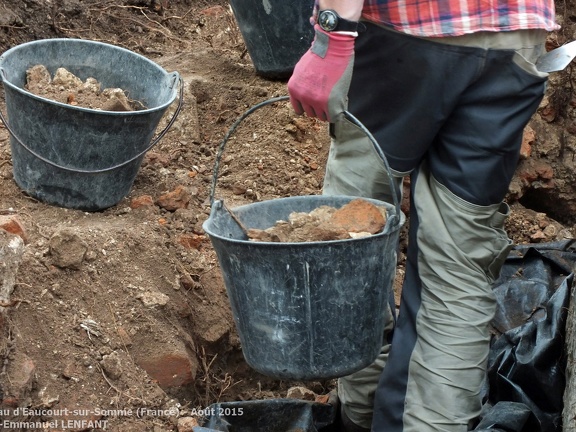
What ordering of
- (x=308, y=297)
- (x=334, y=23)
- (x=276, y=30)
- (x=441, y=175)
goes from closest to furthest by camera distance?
(x=334, y=23), (x=308, y=297), (x=441, y=175), (x=276, y=30)

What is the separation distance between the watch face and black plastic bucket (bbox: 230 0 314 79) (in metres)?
2.37

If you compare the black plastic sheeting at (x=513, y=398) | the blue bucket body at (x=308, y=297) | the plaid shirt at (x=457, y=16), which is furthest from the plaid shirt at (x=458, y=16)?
the black plastic sheeting at (x=513, y=398)

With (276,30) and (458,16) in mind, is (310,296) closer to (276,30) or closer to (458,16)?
(458,16)

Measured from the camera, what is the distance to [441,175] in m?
2.92

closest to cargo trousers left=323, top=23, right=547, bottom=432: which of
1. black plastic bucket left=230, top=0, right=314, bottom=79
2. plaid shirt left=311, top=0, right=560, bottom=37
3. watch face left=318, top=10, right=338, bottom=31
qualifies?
plaid shirt left=311, top=0, right=560, bottom=37

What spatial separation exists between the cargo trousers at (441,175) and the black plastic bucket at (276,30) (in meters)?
1.93

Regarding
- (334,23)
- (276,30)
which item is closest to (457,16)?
(334,23)

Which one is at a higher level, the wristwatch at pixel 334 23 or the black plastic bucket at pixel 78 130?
the wristwatch at pixel 334 23

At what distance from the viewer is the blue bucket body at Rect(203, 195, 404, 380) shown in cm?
260

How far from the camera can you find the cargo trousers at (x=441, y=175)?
2736 mm

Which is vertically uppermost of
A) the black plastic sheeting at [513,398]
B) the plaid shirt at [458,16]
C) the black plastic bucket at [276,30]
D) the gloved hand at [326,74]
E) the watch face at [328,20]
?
the watch face at [328,20]

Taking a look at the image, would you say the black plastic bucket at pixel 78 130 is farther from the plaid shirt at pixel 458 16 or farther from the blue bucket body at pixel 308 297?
the plaid shirt at pixel 458 16

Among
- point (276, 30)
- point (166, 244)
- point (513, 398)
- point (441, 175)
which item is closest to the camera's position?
point (441, 175)

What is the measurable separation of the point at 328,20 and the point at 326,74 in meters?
0.15
